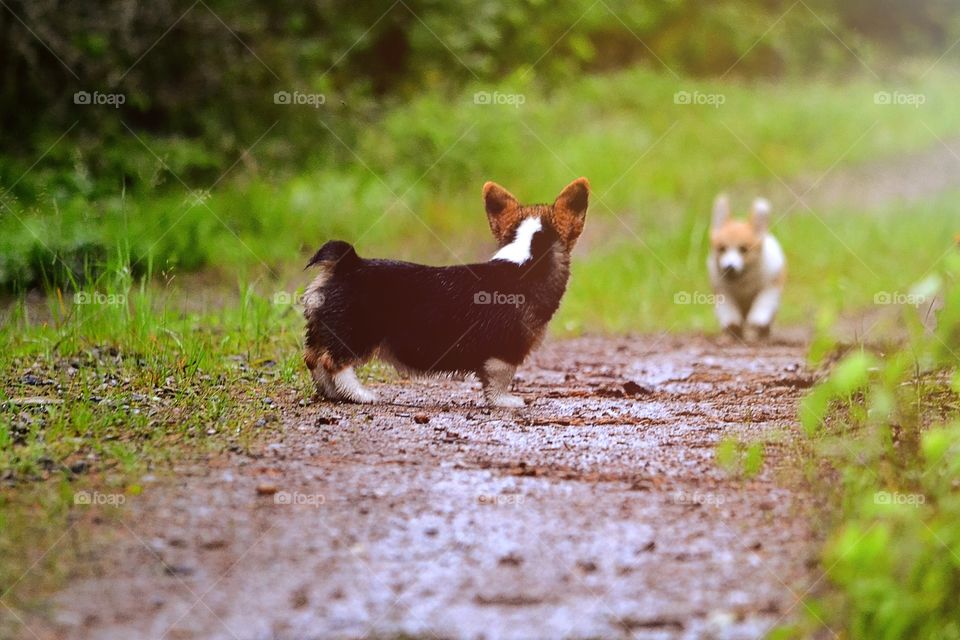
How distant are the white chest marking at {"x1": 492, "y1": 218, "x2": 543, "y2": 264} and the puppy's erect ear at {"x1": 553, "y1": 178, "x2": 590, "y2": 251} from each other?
0.27ft

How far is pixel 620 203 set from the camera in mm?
9234

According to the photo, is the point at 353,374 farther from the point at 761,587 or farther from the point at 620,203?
the point at 620,203

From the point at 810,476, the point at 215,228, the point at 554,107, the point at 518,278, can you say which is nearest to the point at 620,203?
the point at 554,107

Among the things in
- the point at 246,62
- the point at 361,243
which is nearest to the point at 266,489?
the point at 361,243

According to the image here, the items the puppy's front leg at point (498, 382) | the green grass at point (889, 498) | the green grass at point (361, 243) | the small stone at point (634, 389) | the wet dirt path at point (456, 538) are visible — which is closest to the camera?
the green grass at point (889, 498)

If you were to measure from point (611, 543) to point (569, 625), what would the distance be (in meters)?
0.38

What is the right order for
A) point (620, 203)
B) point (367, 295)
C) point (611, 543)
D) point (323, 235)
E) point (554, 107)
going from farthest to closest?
point (554, 107), point (620, 203), point (323, 235), point (367, 295), point (611, 543)

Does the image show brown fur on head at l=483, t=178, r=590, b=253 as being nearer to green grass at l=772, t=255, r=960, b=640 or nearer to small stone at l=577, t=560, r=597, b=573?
green grass at l=772, t=255, r=960, b=640

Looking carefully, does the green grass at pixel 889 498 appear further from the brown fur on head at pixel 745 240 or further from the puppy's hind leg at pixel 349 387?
the brown fur on head at pixel 745 240

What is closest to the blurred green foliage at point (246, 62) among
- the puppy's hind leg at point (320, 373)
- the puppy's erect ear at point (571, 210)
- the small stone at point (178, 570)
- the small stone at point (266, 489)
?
the puppy's hind leg at point (320, 373)

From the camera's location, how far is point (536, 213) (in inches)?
161

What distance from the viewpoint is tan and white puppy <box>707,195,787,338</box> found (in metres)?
6.34

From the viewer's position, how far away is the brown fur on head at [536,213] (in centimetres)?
403

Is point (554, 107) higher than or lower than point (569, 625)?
higher
